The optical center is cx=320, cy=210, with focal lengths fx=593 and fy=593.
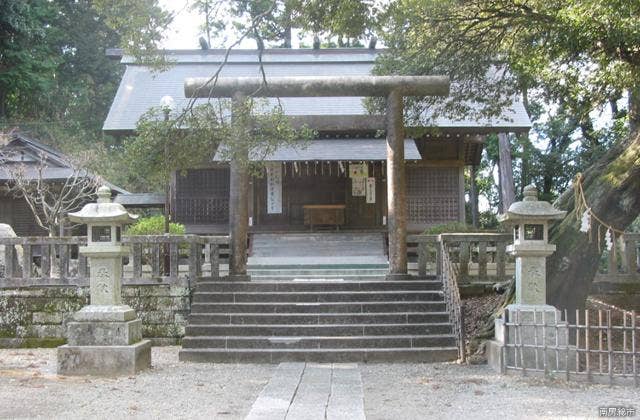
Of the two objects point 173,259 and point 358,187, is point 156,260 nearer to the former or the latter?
point 173,259

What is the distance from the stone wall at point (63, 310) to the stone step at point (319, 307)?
0.99 meters

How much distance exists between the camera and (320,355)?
8.49 m

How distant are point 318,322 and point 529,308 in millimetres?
3252

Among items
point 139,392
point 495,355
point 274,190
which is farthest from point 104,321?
point 274,190

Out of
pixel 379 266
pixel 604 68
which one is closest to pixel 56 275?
pixel 379 266

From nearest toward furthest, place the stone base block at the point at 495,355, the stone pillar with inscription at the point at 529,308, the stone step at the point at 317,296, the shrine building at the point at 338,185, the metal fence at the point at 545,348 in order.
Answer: the metal fence at the point at 545,348
the stone pillar with inscription at the point at 529,308
the stone base block at the point at 495,355
the stone step at the point at 317,296
the shrine building at the point at 338,185

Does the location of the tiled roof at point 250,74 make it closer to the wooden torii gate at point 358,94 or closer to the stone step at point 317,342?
the wooden torii gate at point 358,94

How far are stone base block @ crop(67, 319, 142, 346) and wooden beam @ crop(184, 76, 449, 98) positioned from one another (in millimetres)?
4065

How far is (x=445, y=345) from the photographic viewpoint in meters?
8.73

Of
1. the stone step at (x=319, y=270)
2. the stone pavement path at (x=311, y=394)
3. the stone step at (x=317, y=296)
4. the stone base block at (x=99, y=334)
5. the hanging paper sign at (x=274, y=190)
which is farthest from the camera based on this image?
the hanging paper sign at (x=274, y=190)

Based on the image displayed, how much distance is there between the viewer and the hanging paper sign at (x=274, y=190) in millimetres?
17391

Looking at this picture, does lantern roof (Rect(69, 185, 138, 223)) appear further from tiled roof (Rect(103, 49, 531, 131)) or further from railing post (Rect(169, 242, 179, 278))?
tiled roof (Rect(103, 49, 531, 131))

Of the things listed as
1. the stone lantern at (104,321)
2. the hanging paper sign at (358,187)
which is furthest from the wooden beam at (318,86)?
the hanging paper sign at (358,187)

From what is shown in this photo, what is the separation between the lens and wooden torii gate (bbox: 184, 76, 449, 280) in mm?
10141
